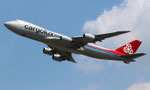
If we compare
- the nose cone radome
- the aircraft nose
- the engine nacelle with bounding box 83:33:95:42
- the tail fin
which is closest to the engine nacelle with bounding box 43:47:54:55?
the nose cone radome

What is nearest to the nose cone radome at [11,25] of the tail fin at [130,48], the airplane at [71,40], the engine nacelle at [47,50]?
the airplane at [71,40]

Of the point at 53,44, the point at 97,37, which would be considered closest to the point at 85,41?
the point at 97,37

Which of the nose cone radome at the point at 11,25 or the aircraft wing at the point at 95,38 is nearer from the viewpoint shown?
the aircraft wing at the point at 95,38

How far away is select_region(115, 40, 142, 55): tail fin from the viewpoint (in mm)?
56875

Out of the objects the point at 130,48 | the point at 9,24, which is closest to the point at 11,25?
the point at 9,24

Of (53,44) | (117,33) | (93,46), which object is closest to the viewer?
(117,33)

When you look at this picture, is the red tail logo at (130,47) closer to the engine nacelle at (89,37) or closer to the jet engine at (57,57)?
the engine nacelle at (89,37)

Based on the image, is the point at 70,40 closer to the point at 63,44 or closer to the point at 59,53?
the point at 63,44

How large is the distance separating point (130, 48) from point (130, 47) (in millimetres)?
249

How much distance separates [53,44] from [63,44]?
1.75 m

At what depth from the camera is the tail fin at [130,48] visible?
56.9 m

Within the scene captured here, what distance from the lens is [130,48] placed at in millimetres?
58312

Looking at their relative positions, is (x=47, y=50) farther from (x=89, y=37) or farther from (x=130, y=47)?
(x=130, y=47)

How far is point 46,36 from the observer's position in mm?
47000
